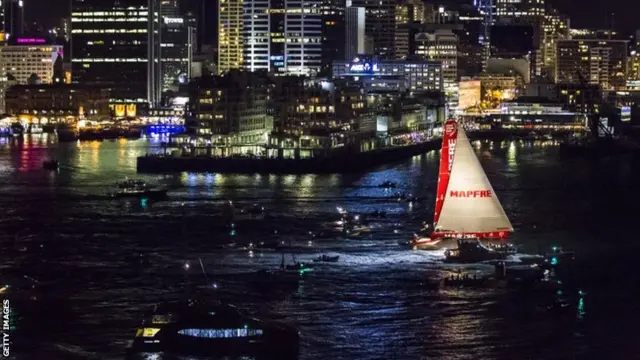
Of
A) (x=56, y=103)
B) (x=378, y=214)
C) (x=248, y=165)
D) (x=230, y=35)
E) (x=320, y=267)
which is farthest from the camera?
(x=230, y=35)

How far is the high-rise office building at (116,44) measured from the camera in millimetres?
60750

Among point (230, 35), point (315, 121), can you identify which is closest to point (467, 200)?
point (315, 121)

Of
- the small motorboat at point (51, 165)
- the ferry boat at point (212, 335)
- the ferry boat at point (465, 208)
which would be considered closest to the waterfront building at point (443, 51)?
the small motorboat at point (51, 165)

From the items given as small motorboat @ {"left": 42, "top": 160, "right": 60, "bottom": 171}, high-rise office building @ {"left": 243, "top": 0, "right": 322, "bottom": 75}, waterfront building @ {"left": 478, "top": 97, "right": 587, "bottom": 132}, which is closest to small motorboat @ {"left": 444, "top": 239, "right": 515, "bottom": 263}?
small motorboat @ {"left": 42, "top": 160, "right": 60, "bottom": 171}

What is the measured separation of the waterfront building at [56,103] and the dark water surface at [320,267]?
26.3 m

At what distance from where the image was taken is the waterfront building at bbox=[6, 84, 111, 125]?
2292 inches

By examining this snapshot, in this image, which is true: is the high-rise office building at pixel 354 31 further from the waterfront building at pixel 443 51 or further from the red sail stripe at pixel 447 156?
the red sail stripe at pixel 447 156

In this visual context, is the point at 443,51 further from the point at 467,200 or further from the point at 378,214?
the point at 467,200

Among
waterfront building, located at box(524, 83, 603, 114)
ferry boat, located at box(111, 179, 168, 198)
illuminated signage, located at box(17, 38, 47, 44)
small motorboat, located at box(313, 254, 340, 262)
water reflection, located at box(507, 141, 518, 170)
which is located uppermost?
illuminated signage, located at box(17, 38, 47, 44)

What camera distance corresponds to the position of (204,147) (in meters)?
37.5

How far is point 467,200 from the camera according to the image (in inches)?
765

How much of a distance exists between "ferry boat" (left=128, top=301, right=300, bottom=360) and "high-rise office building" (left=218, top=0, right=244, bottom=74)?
5404 cm

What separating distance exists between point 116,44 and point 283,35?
8.51m

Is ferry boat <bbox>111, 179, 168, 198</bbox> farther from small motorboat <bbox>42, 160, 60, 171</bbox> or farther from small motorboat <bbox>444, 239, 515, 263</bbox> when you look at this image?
small motorboat <bbox>444, 239, 515, 263</bbox>
